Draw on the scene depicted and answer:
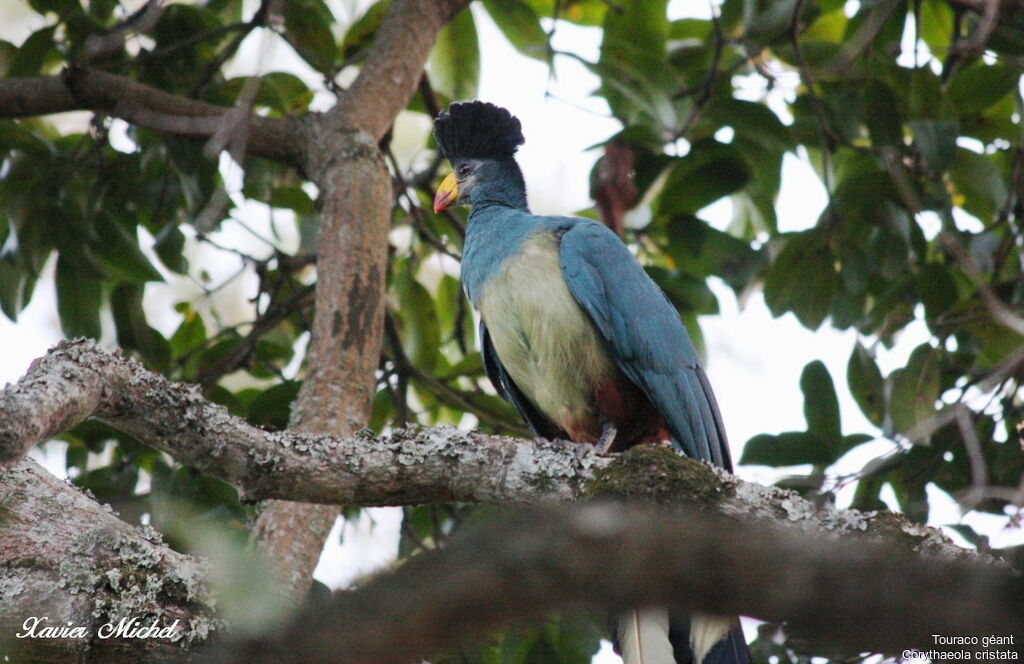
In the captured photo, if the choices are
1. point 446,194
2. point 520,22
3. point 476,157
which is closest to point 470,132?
point 476,157

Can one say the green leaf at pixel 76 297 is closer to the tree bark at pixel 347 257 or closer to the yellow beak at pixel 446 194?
the tree bark at pixel 347 257

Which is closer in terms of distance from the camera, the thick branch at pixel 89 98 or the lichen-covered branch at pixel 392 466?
the lichen-covered branch at pixel 392 466

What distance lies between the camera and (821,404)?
4.04m

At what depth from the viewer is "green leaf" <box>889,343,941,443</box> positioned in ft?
12.5

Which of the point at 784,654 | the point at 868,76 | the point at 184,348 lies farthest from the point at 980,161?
the point at 184,348

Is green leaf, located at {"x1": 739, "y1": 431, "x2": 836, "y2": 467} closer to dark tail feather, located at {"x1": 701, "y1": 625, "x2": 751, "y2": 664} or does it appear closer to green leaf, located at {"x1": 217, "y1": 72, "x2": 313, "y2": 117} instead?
dark tail feather, located at {"x1": 701, "y1": 625, "x2": 751, "y2": 664}

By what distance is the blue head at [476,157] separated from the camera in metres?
4.79

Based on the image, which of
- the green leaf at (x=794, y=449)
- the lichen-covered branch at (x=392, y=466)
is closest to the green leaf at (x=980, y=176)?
the green leaf at (x=794, y=449)

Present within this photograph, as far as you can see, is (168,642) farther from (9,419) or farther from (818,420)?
(818,420)

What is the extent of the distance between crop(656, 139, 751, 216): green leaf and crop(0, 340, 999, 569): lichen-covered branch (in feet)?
Answer: 7.11

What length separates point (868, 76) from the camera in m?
4.38

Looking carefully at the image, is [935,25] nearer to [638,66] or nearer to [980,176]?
[980,176]

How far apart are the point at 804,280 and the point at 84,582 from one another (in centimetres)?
317

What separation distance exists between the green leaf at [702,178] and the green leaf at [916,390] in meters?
1.16
